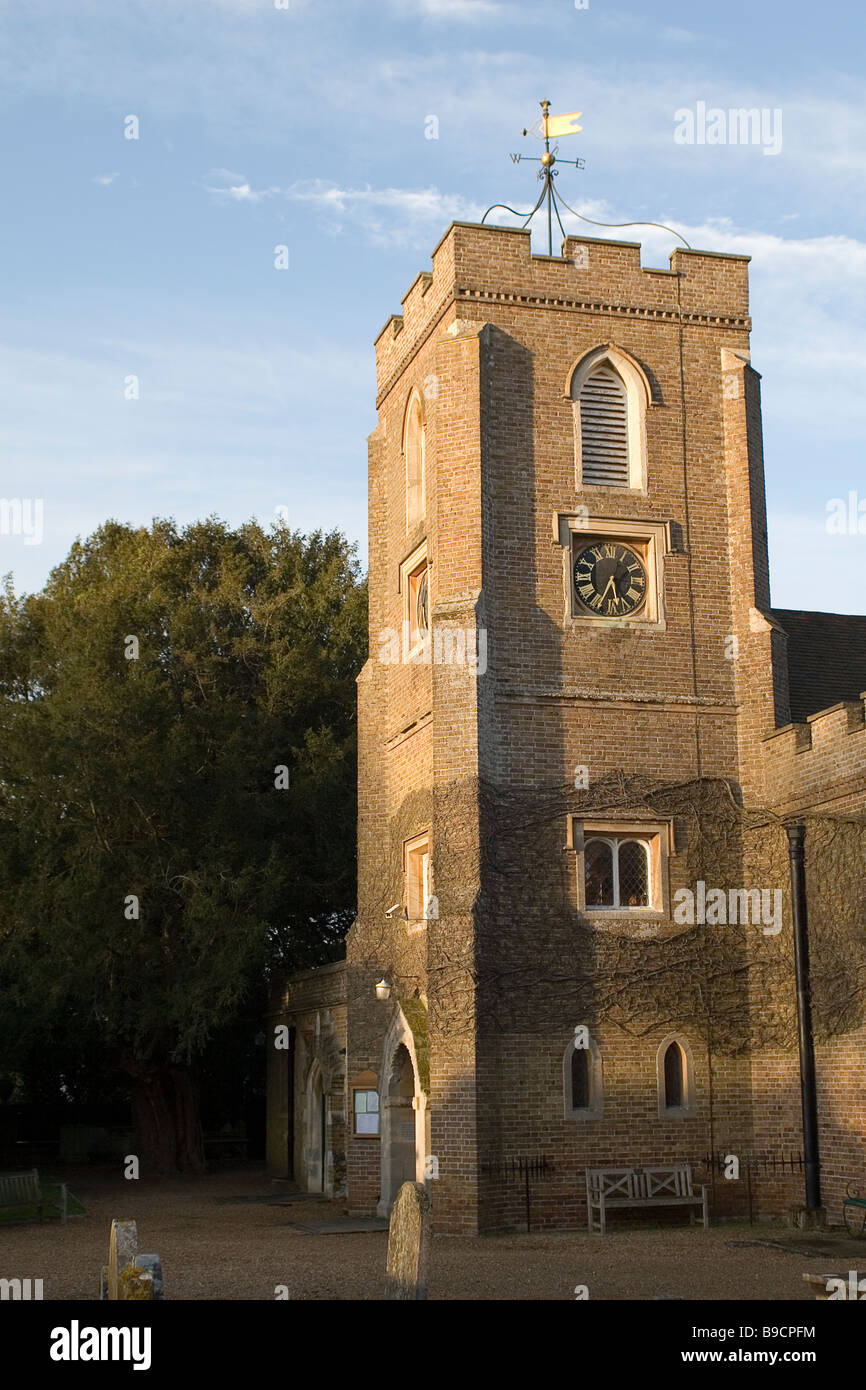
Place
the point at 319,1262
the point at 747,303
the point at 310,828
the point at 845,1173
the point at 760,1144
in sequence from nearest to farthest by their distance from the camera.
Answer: the point at 319,1262 → the point at 845,1173 → the point at 760,1144 → the point at 747,303 → the point at 310,828

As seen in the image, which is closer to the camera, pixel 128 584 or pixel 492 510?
pixel 492 510

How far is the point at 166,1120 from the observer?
30344mm

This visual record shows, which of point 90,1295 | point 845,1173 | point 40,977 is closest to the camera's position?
point 90,1295

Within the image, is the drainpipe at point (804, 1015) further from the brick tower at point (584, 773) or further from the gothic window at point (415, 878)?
the gothic window at point (415, 878)

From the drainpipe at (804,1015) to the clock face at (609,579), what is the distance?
13.5ft

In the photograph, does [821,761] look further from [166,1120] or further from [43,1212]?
[166,1120]

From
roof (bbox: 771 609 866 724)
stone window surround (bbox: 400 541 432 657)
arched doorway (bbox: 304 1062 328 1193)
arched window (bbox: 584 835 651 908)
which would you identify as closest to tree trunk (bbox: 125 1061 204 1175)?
arched doorway (bbox: 304 1062 328 1193)

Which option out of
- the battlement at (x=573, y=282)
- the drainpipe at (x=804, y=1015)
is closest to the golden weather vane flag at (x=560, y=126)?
the battlement at (x=573, y=282)

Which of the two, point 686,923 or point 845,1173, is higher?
point 686,923

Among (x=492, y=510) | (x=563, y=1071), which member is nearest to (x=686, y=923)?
(x=563, y=1071)

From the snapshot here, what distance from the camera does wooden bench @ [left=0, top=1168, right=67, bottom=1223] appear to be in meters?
20.4

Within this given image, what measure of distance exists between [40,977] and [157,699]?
5475mm

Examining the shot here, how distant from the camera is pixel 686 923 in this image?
20625mm
